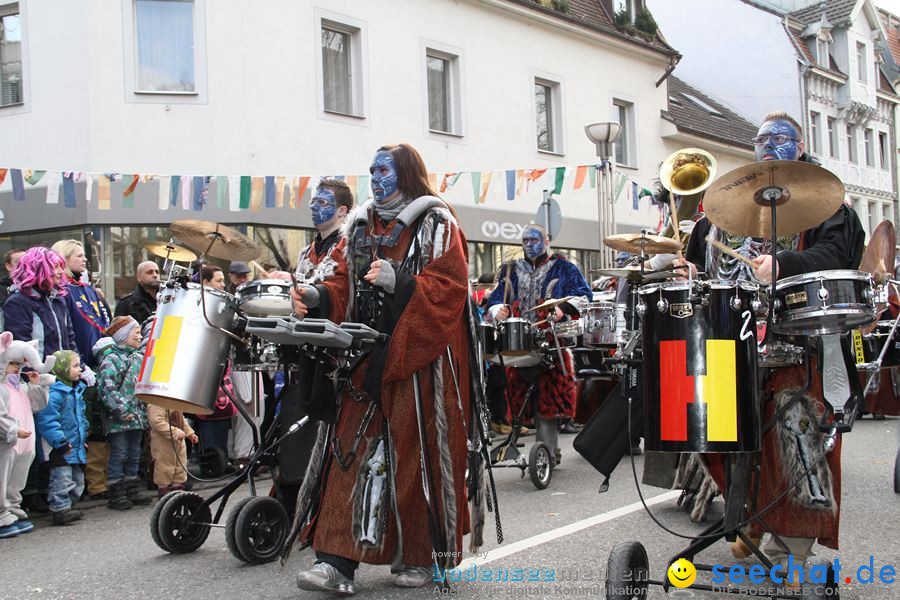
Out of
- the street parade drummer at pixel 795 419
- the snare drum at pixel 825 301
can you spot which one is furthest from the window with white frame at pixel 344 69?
the snare drum at pixel 825 301

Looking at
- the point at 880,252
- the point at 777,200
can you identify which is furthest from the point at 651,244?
the point at 880,252

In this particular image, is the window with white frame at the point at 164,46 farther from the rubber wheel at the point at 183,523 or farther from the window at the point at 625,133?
the window at the point at 625,133

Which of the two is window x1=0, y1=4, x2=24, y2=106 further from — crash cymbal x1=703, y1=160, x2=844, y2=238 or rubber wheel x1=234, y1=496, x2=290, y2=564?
crash cymbal x1=703, y1=160, x2=844, y2=238

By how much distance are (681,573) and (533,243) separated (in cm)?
525

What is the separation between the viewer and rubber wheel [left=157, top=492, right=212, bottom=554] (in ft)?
18.2

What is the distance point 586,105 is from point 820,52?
1774 centimetres

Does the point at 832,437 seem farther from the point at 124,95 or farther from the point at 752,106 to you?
the point at 752,106

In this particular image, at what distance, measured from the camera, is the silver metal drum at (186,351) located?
5008mm


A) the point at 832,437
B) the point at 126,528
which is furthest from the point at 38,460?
the point at 832,437

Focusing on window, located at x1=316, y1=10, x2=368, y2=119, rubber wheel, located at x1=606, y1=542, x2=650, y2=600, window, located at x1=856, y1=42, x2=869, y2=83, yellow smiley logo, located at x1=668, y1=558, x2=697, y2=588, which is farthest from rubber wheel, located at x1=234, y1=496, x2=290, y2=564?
window, located at x1=856, y1=42, x2=869, y2=83

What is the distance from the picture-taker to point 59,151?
1477 centimetres

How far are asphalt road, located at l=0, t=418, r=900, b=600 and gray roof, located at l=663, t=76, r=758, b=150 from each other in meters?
19.0

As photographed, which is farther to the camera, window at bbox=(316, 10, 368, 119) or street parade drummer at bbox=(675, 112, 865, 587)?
window at bbox=(316, 10, 368, 119)

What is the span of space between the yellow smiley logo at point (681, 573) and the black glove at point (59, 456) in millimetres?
4986
